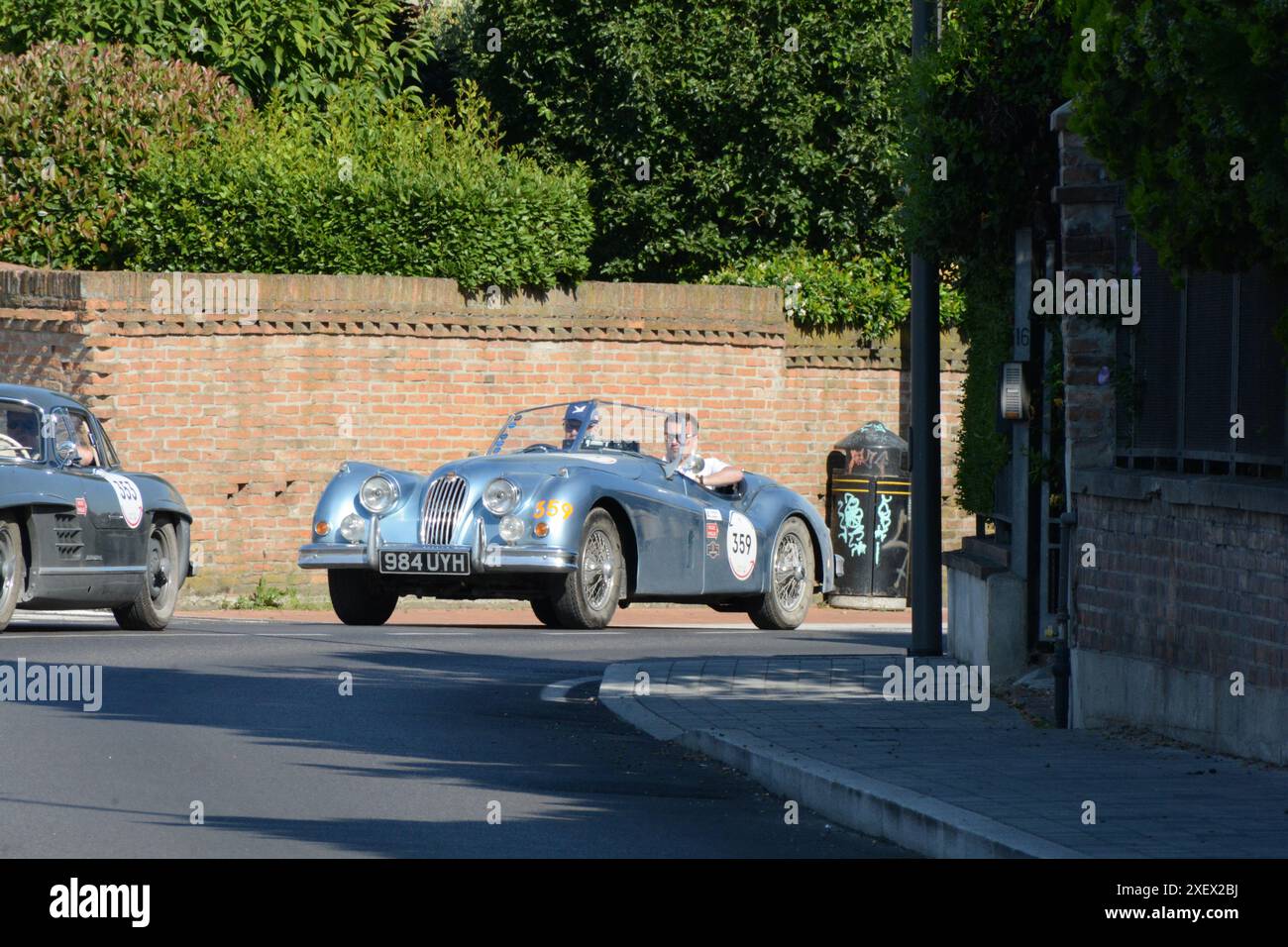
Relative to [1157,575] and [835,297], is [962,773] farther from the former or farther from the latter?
[835,297]

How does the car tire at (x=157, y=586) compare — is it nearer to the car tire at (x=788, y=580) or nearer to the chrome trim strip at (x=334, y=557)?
the chrome trim strip at (x=334, y=557)

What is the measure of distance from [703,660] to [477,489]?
2827 millimetres

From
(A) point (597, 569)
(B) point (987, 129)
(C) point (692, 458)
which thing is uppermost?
(B) point (987, 129)

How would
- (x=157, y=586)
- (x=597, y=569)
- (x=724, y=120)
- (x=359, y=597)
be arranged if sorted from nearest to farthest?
(x=157, y=586), (x=597, y=569), (x=359, y=597), (x=724, y=120)

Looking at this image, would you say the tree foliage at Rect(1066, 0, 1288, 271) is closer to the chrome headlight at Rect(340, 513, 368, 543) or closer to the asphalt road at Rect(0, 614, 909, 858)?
the asphalt road at Rect(0, 614, 909, 858)

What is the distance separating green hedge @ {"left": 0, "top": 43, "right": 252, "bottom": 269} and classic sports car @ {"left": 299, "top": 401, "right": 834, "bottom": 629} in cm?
713

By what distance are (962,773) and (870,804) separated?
93cm

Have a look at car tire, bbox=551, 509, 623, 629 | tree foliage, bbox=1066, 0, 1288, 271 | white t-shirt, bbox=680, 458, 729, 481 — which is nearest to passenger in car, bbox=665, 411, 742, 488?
white t-shirt, bbox=680, 458, 729, 481

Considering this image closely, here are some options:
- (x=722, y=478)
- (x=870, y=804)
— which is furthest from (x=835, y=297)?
(x=870, y=804)

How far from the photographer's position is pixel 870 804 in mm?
8406

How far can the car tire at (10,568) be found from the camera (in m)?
14.9

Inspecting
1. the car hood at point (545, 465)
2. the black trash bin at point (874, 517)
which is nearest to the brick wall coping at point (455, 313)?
the black trash bin at point (874, 517)

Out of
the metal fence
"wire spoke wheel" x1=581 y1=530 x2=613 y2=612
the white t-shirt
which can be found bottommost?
"wire spoke wheel" x1=581 y1=530 x2=613 y2=612

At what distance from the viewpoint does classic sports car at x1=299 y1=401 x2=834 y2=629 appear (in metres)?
16.8
